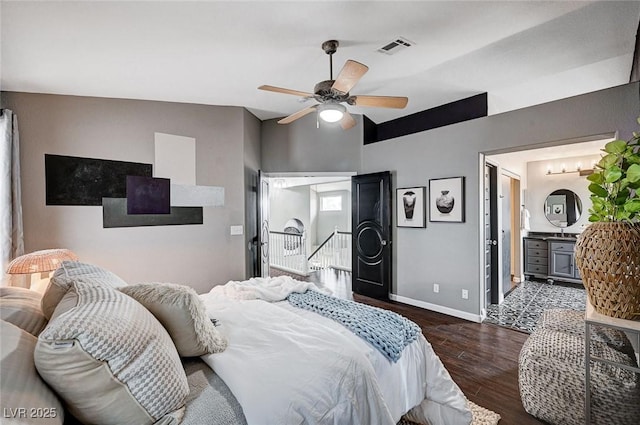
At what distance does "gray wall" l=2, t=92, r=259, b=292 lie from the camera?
3.17m

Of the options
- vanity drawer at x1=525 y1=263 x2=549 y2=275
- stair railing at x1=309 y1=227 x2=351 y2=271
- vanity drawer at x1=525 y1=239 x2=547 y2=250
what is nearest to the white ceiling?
vanity drawer at x1=525 y1=239 x2=547 y2=250

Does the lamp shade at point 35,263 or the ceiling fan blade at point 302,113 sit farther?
the ceiling fan blade at point 302,113

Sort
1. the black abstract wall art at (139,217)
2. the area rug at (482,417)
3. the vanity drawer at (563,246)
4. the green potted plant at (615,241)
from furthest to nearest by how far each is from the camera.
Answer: the vanity drawer at (563,246)
the black abstract wall art at (139,217)
the area rug at (482,417)
the green potted plant at (615,241)

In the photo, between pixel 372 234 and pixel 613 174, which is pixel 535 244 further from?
pixel 613 174

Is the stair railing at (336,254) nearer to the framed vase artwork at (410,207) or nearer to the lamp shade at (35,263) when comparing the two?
the framed vase artwork at (410,207)

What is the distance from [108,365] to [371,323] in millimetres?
1311

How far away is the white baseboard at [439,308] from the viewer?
12.4 feet

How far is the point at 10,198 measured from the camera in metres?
2.88

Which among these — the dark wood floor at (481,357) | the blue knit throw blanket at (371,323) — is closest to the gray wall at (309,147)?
the dark wood floor at (481,357)

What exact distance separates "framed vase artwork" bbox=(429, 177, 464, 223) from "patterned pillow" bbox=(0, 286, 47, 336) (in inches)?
159

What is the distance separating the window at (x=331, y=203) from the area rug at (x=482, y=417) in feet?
29.5

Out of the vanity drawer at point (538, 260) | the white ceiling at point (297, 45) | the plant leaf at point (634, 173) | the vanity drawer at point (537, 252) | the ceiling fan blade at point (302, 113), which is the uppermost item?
the white ceiling at point (297, 45)

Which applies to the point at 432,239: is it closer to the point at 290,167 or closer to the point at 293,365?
the point at 290,167

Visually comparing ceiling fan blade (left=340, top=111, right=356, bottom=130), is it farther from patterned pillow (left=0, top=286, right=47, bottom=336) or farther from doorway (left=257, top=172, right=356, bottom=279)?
doorway (left=257, top=172, right=356, bottom=279)
